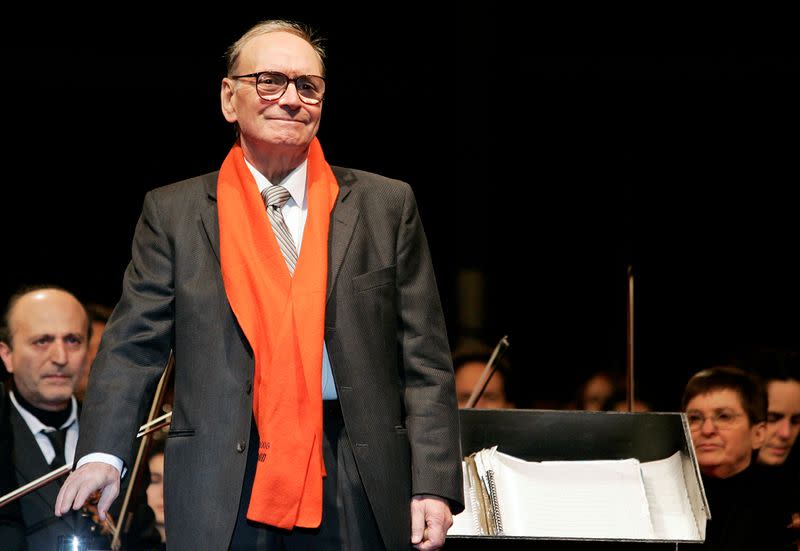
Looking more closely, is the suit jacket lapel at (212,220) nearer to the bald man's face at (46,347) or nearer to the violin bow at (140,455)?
the violin bow at (140,455)

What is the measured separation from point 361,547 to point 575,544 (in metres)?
0.81

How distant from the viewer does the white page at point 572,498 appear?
288 centimetres

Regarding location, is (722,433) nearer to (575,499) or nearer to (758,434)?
(758,434)

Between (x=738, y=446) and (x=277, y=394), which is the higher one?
(x=277, y=394)

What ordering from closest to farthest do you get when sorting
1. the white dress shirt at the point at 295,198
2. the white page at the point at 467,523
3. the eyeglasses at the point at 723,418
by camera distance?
the white dress shirt at the point at 295,198 → the white page at the point at 467,523 → the eyeglasses at the point at 723,418

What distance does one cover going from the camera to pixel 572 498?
2.96 metres

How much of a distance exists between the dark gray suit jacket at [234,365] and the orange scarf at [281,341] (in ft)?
0.11

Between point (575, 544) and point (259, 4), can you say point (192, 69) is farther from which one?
point (575, 544)

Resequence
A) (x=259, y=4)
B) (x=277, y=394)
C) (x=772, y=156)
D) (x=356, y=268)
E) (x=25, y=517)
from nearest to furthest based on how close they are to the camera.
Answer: (x=277, y=394)
(x=356, y=268)
(x=25, y=517)
(x=259, y=4)
(x=772, y=156)

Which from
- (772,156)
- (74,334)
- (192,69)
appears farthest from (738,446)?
(192,69)

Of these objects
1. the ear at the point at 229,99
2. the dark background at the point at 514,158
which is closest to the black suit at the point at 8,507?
the ear at the point at 229,99

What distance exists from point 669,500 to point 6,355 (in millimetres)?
2221

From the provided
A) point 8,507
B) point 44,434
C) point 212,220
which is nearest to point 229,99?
point 212,220

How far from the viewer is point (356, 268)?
2.16 metres
